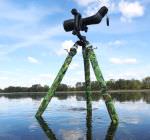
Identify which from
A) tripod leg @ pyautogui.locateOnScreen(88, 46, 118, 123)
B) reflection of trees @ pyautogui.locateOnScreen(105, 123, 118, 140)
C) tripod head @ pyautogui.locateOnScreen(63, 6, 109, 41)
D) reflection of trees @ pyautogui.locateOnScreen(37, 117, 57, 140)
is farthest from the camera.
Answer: tripod head @ pyautogui.locateOnScreen(63, 6, 109, 41)

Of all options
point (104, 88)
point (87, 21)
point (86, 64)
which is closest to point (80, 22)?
point (87, 21)

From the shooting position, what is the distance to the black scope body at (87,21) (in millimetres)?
18047

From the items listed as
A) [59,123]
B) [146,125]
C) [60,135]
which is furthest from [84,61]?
[60,135]

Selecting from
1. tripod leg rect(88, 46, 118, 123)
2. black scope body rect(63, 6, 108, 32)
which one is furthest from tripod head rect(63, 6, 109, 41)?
tripod leg rect(88, 46, 118, 123)

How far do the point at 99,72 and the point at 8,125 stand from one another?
5118mm

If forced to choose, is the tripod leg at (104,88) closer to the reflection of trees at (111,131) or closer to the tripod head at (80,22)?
the reflection of trees at (111,131)

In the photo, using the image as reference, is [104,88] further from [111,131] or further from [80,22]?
[111,131]

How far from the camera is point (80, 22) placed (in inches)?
733

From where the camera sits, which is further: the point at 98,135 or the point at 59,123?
the point at 59,123

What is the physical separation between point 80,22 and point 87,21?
0.41 m

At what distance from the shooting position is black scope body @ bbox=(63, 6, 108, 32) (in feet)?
59.2

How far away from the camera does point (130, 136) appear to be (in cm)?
1348

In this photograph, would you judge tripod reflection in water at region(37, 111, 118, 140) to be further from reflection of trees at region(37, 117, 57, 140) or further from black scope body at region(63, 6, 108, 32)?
black scope body at region(63, 6, 108, 32)

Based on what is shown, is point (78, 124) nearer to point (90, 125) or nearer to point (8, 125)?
point (90, 125)
